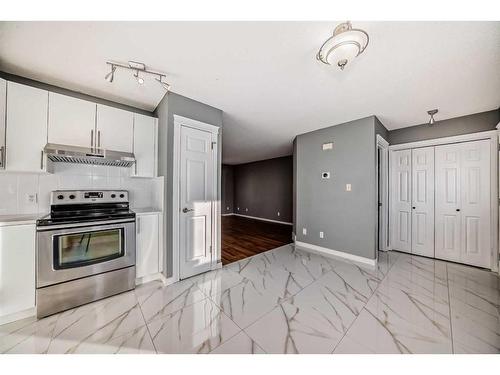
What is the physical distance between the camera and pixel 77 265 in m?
1.83

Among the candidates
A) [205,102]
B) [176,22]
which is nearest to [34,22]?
[176,22]

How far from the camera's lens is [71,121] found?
6.65ft

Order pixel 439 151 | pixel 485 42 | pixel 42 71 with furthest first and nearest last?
1. pixel 439 151
2. pixel 42 71
3. pixel 485 42

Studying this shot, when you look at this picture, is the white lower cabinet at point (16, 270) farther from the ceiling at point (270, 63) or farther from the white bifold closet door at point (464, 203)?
the white bifold closet door at point (464, 203)

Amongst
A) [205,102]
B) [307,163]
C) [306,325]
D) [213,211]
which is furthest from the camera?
[307,163]

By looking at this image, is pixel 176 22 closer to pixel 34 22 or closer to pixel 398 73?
pixel 34 22

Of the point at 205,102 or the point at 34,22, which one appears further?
the point at 205,102

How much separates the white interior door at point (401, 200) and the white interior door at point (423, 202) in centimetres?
7

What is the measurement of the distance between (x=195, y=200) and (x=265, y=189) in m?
5.10

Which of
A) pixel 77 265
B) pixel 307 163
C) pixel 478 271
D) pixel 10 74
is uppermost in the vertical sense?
pixel 10 74

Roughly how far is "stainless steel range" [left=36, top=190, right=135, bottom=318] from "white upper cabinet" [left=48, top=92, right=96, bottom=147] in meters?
0.59

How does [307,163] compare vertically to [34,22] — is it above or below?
below

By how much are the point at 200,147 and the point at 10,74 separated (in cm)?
197

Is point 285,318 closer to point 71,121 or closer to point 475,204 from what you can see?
point 71,121
